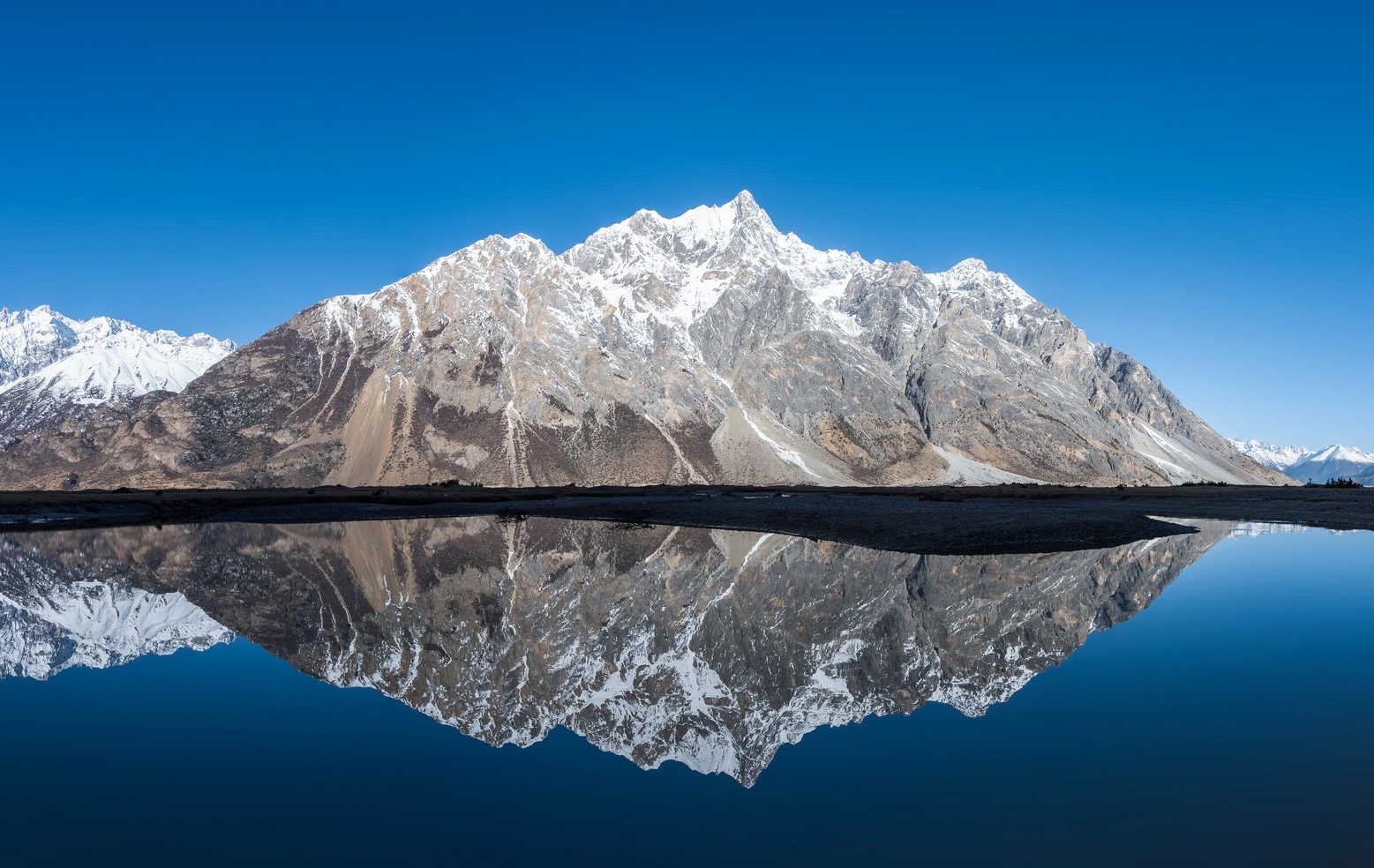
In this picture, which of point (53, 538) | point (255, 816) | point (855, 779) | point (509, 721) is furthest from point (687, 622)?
point (53, 538)

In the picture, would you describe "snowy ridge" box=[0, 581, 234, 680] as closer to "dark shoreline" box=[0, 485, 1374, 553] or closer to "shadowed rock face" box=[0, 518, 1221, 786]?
"shadowed rock face" box=[0, 518, 1221, 786]

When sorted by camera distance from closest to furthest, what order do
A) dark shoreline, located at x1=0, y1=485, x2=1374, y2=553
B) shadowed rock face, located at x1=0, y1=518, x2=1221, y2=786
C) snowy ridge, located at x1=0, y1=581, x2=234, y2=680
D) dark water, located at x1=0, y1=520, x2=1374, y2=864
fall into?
1. dark water, located at x1=0, y1=520, x2=1374, y2=864
2. shadowed rock face, located at x1=0, y1=518, x2=1221, y2=786
3. snowy ridge, located at x1=0, y1=581, x2=234, y2=680
4. dark shoreline, located at x1=0, y1=485, x2=1374, y2=553

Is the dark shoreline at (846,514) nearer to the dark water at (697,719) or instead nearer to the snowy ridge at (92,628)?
the dark water at (697,719)

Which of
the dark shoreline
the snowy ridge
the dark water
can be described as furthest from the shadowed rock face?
the dark shoreline

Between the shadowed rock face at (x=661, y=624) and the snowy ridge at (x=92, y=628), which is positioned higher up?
the shadowed rock face at (x=661, y=624)

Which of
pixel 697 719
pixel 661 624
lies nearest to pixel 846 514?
pixel 661 624

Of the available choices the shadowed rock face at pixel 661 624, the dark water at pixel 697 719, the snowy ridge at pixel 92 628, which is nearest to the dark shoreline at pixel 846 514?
the shadowed rock face at pixel 661 624

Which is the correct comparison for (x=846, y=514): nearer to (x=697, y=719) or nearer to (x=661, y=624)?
(x=661, y=624)
